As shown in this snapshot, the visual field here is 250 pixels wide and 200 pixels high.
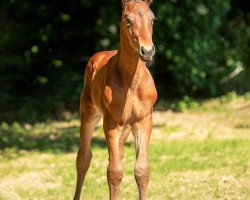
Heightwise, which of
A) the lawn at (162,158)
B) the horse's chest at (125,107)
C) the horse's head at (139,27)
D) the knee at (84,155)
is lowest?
the lawn at (162,158)

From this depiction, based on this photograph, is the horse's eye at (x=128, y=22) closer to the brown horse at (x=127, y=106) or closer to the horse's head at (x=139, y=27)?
the horse's head at (x=139, y=27)

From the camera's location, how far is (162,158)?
12633 mm

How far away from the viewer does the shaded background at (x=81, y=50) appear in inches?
705

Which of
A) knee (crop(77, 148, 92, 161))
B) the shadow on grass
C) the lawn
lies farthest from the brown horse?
the shadow on grass

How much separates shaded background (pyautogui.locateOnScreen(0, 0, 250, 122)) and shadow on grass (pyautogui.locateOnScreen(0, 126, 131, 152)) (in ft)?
5.17

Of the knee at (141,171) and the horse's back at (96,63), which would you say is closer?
the knee at (141,171)

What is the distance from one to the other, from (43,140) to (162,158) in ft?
A: 10.5

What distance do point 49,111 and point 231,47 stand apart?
5.65 meters

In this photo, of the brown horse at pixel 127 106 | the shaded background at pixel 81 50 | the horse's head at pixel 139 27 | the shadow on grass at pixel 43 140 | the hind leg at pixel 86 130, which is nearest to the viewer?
the horse's head at pixel 139 27

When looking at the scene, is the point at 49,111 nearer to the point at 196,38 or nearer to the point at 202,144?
the point at 196,38

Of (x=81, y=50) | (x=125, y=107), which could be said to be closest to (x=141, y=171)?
(x=125, y=107)

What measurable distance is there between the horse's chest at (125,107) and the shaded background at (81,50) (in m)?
10.7

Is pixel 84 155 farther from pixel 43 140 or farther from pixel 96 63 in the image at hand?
pixel 43 140

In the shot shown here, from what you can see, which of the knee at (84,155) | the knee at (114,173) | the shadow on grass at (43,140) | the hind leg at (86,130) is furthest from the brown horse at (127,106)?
the shadow on grass at (43,140)
